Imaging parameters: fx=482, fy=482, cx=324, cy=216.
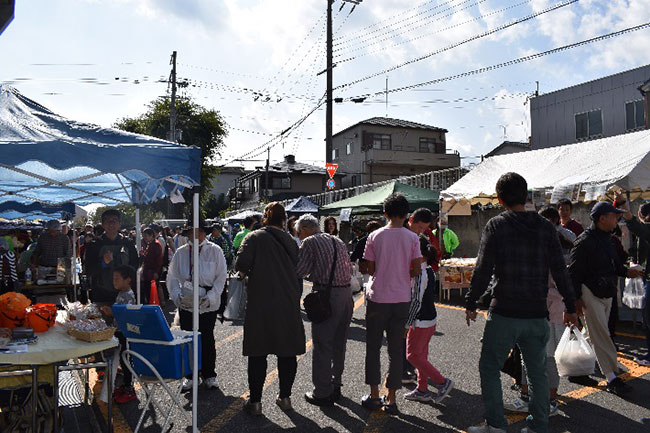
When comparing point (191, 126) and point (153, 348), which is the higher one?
point (191, 126)

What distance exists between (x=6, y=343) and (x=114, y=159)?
154 cm

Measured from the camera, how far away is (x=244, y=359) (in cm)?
618

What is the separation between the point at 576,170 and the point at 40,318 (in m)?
8.79

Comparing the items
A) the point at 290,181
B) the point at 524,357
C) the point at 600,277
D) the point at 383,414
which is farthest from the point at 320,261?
the point at 290,181

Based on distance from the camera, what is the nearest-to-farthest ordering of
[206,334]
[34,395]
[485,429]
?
1. [34,395]
2. [485,429]
3. [206,334]

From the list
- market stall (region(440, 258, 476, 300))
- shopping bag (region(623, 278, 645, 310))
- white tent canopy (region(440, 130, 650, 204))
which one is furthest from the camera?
market stall (region(440, 258, 476, 300))

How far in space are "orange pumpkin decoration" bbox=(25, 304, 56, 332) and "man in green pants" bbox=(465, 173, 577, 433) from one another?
135 inches

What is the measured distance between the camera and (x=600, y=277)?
4.79m

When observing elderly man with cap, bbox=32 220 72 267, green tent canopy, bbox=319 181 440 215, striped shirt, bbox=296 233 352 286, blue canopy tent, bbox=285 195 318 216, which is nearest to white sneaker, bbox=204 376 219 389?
striped shirt, bbox=296 233 352 286

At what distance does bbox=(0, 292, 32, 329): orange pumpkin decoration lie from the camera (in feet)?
12.6

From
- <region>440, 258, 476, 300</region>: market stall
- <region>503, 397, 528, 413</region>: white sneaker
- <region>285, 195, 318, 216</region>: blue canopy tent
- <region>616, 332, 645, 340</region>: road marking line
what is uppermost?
<region>285, 195, 318, 216</region>: blue canopy tent

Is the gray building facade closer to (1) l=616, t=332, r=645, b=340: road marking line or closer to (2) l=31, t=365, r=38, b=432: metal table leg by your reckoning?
(1) l=616, t=332, r=645, b=340: road marking line

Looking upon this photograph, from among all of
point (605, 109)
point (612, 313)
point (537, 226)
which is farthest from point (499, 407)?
point (605, 109)

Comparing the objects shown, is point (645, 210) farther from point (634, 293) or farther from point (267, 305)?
point (267, 305)
